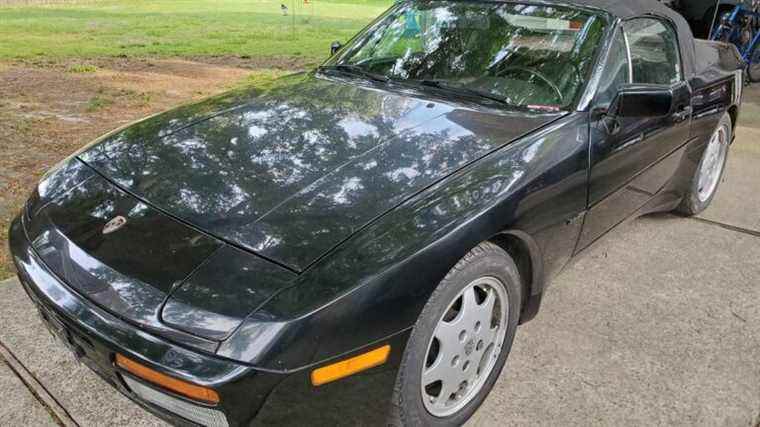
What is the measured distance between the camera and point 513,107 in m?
2.54

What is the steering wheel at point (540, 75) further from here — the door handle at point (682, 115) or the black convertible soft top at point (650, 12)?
the door handle at point (682, 115)

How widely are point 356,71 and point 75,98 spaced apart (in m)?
4.79

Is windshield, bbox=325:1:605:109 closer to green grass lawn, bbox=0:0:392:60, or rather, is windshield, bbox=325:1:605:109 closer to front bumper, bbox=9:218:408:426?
front bumper, bbox=9:218:408:426

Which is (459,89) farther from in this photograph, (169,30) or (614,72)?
(169,30)

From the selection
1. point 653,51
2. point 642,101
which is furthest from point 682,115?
point 642,101

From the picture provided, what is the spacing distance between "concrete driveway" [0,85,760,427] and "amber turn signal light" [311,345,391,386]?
0.69 metres

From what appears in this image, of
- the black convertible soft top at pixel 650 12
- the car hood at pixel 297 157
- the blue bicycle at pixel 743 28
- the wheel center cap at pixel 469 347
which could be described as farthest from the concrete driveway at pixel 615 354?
→ the blue bicycle at pixel 743 28

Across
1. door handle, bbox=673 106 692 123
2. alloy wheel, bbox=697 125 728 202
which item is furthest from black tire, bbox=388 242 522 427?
alloy wheel, bbox=697 125 728 202

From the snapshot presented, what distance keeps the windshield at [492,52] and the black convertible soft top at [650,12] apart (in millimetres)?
105

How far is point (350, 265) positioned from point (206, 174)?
755mm

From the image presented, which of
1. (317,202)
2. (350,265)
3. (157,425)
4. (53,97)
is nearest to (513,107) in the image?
(317,202)

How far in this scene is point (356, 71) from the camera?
3076 millimetres

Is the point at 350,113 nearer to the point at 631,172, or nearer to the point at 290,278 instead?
the point at 290,278

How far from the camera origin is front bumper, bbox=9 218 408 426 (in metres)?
1.50
